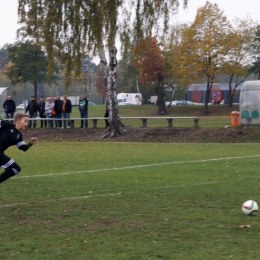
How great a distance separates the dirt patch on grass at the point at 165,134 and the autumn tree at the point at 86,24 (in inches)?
164

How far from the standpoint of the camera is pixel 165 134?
1079 inches

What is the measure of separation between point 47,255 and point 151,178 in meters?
6.46

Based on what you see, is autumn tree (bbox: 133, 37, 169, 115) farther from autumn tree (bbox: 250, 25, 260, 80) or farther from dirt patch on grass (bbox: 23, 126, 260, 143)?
dirt patch on grass (bbox: 23, 126, 260, 143)

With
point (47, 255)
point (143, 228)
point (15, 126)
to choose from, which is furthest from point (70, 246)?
point (15, 126)

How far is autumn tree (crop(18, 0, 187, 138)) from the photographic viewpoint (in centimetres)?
2448

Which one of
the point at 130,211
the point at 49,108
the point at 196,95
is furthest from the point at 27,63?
the point at 130,211

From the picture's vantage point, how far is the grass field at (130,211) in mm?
6477

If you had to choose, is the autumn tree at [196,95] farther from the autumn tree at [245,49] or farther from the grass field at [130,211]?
the grass field at [130,211]

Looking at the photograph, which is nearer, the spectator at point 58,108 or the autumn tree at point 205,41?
the spectator at point 58,108

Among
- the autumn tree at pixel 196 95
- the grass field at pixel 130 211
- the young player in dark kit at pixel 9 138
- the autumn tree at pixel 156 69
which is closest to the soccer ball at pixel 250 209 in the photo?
the grass field at pixel 130 211

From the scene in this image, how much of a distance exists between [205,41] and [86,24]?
2850 cm

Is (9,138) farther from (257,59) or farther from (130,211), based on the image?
(257,59)

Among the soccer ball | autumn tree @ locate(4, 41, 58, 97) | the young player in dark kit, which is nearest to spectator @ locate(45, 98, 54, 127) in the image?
autumn tree @ locate(4, 41, 58, 97)

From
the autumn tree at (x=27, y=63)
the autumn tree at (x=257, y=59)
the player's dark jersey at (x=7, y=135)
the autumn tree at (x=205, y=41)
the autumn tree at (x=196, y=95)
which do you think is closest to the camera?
the player's dark jersey at (x=7, y=135)
